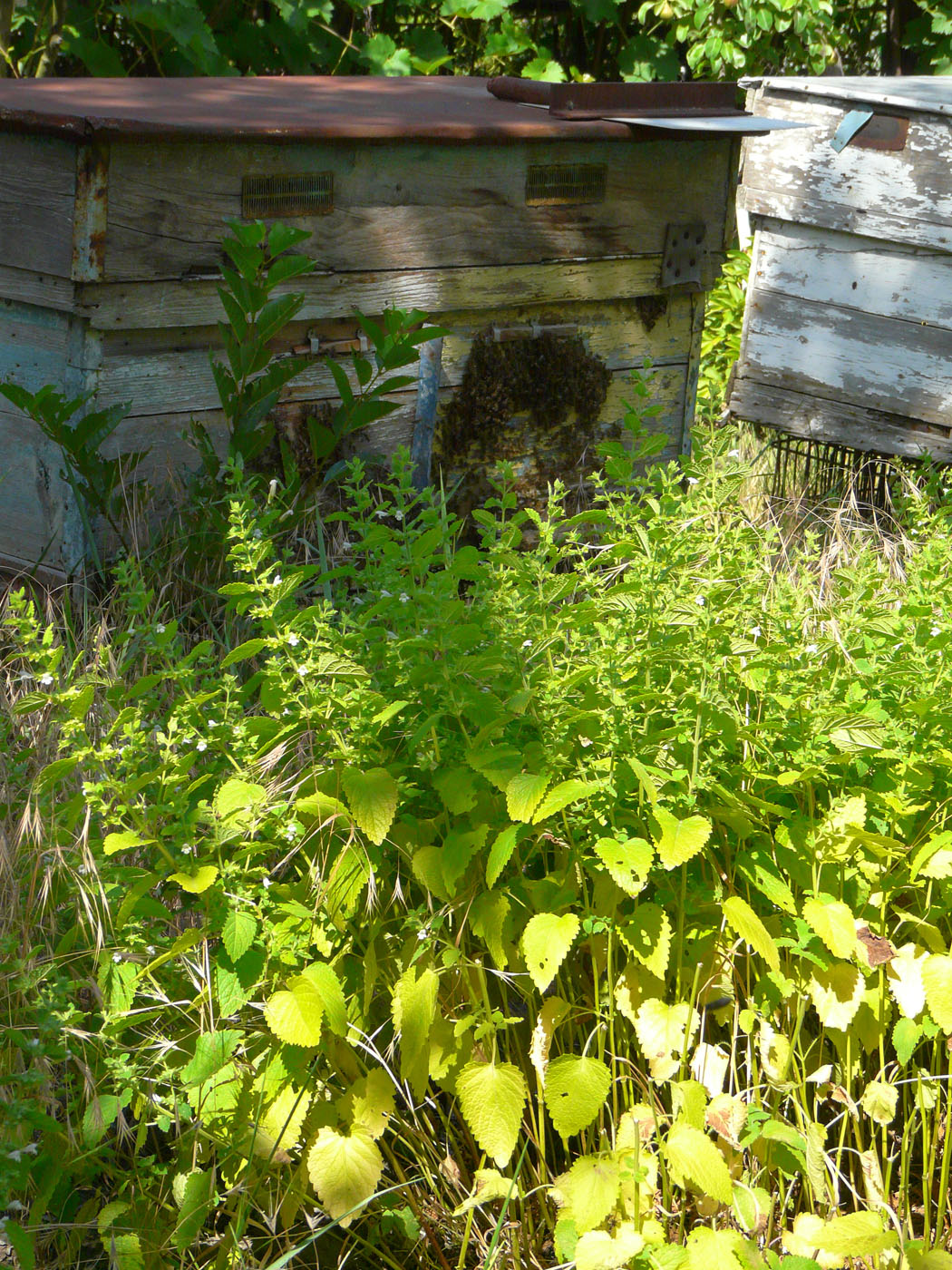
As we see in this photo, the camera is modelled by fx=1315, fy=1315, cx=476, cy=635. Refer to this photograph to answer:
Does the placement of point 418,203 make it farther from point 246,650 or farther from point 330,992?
point 330,992

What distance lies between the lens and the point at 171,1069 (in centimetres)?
161

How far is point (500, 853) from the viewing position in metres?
1.63

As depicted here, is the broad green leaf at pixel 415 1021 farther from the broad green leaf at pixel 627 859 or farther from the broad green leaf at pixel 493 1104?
the broad green leaf at pixel 627 859

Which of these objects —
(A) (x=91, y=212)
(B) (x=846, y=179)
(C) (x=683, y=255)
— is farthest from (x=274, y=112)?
(B) (x=846, y=179)

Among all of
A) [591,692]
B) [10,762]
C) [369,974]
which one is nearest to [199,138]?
[10,762]

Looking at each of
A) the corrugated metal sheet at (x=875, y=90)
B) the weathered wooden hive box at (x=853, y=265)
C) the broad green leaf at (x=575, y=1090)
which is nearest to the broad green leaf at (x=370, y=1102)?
the broad green leaf at (x=575, y=1090)

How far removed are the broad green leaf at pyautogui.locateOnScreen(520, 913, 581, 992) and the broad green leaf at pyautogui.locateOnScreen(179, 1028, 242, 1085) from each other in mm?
377

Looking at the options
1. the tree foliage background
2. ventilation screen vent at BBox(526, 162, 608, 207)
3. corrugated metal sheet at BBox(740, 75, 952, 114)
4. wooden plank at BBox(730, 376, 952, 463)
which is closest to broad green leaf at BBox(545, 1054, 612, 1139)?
ventilation screen vent at BBox(526, 162, 608, 207)

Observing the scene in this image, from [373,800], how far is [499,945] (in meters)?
0.25

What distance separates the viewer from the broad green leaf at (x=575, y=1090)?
5.24 feet

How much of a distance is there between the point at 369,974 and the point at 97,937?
35cm

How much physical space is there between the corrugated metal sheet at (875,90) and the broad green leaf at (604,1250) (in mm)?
3314

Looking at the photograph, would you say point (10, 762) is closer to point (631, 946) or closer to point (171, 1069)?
point (171, 1069)

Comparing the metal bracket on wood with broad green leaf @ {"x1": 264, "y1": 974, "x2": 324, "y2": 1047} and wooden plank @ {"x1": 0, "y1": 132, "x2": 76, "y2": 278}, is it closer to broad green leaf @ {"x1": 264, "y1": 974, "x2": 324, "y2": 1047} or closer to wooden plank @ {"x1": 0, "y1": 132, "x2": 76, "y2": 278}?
wooden plank @ {"x1": 0, "y1": 132, "x2": 76, "y2": 278}
